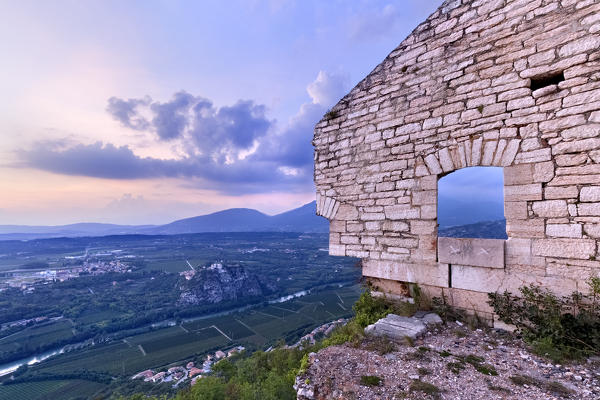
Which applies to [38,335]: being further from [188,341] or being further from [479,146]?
[479,146]

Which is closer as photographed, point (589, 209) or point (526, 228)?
point (589, 209)

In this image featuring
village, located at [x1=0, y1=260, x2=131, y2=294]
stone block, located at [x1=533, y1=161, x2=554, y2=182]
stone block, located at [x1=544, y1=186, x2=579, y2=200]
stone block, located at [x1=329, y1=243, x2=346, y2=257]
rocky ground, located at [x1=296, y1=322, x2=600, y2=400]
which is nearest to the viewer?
rocky ground, located at [x1=296, y1=322, x2=600, y2=400]

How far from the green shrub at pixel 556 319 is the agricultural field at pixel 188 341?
1147 inches

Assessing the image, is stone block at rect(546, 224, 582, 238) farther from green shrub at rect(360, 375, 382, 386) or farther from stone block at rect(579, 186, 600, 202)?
green shrub at rect(360, 375, 382, 386)

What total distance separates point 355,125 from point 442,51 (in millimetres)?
1686

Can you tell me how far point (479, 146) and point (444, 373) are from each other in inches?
110

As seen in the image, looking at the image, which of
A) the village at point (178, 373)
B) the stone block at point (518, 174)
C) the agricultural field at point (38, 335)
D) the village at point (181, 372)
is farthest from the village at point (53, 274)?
the stone block at point (518, 174)

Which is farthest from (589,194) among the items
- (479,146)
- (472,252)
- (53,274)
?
(53,274)

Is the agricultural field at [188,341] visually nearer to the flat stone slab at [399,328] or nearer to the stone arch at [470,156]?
the flat stone slab at [399,328]

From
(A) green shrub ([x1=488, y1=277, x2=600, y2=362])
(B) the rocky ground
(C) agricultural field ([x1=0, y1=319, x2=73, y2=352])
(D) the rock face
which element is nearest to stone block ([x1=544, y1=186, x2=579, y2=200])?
(A) green shrub ([x1=488, y1=277, x2=600, y2=362])

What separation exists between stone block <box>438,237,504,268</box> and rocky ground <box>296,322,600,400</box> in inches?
34.7

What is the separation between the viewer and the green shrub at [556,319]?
2.65 metres

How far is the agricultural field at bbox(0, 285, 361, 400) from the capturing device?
91.4ft

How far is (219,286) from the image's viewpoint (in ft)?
180
